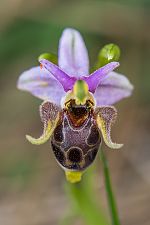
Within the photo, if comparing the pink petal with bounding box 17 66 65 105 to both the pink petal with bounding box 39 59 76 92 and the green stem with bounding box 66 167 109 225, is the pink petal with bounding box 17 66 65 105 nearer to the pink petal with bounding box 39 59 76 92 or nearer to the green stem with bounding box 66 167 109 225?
the pink petal with bounding box 39 59 76 92

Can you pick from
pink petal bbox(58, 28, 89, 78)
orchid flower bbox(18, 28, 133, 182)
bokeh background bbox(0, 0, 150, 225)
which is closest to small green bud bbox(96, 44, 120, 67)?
orchid flower bbox(18, 28, 133, 182)

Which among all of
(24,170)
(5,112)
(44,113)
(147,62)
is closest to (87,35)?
(147,62)

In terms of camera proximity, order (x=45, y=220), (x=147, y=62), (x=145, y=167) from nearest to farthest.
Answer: (x=45, y=220) → (x=145, y=167) → (x=147, y=62)

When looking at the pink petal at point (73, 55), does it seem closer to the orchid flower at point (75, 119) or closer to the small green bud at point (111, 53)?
the orchid flower at point (75, 119)

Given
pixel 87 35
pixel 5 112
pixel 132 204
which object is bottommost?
pixel 132 204

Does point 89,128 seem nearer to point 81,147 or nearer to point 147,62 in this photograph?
point 81,147

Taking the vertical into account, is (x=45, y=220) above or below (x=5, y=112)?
below

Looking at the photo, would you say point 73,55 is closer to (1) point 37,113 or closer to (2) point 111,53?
(2) point 111,53
